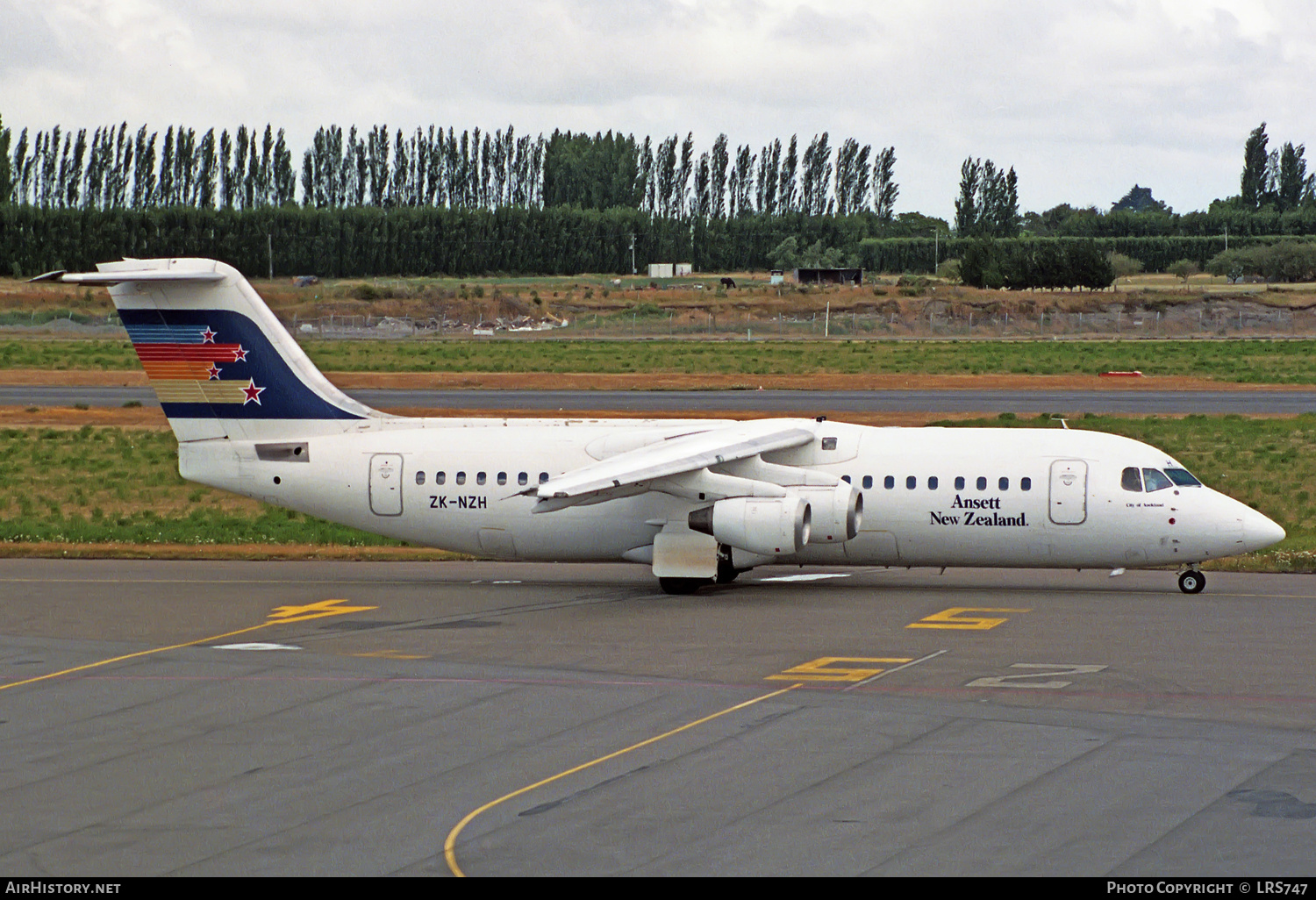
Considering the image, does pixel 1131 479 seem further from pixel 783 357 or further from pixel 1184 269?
pixel 1184 269

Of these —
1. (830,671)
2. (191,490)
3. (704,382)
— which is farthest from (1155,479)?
(704,382)

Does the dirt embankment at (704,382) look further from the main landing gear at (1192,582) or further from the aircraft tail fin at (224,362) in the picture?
the main landing gear at (1192,582)

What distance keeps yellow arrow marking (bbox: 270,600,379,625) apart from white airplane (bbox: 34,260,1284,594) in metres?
2.73

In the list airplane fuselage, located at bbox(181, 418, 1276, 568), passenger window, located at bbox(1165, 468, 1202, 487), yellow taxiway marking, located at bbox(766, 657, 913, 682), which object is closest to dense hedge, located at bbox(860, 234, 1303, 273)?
passenger window, located at bbox(1165, 468, 1202, 487)

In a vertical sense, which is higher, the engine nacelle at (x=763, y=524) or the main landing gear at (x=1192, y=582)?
the engine nacelle at (x=763, y=524)

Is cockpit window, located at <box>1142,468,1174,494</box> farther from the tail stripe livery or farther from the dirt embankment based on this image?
the dirt embankment

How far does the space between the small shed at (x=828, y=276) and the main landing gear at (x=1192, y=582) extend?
407 ft

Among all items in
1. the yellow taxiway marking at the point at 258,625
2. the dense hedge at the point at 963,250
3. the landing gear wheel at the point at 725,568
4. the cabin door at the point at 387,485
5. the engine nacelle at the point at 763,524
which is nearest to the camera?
the yellow taxiway marking at the point at 258,625

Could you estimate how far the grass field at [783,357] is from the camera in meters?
81.3

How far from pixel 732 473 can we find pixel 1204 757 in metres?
13.4

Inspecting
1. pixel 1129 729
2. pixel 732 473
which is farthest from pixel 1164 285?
pixel 1129 729

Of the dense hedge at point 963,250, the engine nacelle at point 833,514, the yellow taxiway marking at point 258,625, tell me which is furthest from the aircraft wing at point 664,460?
the dense hedge at point 963,250

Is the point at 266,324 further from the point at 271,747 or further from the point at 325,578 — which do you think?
the point at 271,747

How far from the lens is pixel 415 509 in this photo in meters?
29.6
